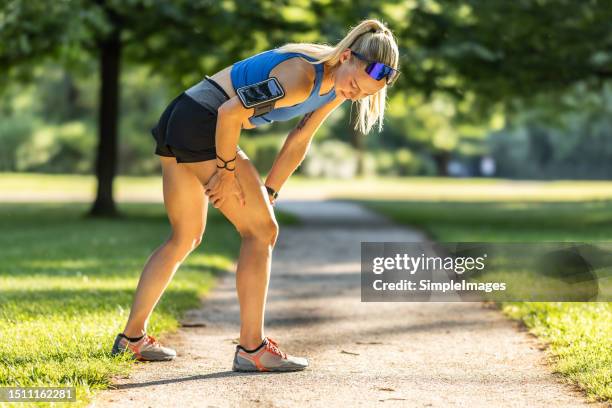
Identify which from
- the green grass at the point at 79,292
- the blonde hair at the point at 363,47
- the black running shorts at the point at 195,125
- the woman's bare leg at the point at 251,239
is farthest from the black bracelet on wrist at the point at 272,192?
the green grass at the point at 79,292

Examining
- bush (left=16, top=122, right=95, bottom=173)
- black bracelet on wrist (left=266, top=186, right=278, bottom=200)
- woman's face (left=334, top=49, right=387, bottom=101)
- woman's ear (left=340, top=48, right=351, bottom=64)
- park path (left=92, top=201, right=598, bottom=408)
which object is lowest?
park path (left=92, top=201, right=598, bottom=408)

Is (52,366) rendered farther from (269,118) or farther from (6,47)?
(6,47)

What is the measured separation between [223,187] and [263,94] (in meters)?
0.53

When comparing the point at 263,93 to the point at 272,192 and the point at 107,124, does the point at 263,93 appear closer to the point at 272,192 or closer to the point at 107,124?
the point at 272,192

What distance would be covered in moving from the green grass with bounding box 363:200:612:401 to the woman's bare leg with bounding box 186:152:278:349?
64.4 inches

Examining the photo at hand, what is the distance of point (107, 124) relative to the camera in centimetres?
1859

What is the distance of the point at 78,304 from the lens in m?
7.02

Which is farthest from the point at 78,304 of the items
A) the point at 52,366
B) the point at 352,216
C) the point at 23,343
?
the point at 352,216

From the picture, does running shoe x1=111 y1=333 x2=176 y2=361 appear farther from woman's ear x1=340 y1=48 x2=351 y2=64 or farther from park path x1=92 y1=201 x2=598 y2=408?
woman's ear x1=340 y1=48 x2=351 y2=64

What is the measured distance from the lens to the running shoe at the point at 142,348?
506 centimetres

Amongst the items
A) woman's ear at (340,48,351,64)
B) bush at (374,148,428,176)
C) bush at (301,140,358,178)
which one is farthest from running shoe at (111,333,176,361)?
bush at (374,148,428,176)

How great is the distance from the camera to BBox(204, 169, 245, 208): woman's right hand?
4664 mm

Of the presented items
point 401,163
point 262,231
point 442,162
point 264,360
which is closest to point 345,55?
point 262,231

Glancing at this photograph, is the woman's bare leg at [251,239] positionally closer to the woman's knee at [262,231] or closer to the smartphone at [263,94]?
the woman's knee at [262,231]
